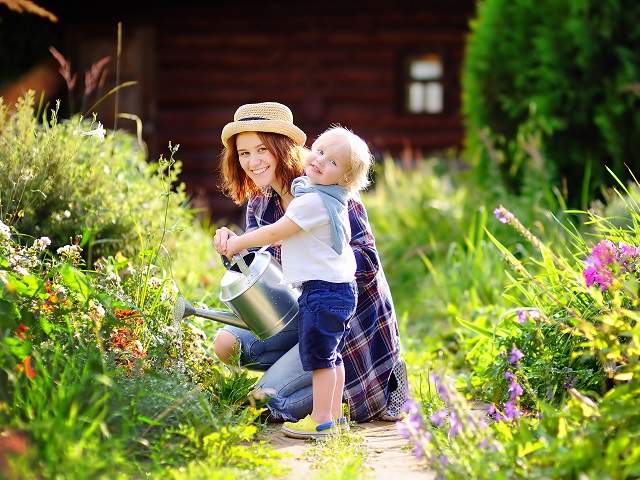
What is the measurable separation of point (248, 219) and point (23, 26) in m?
6.88

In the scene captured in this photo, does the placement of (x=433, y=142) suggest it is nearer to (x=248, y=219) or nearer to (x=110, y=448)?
(x=248, y=219)

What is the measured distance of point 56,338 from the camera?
3.59 meters

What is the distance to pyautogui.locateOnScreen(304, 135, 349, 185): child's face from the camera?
3.61 m

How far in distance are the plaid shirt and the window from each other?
817 cm

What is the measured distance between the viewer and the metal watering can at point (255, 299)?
3721 millimetres

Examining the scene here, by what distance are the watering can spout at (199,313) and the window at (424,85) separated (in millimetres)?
8548

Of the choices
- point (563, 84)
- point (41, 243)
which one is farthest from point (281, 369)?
point (563, 84)

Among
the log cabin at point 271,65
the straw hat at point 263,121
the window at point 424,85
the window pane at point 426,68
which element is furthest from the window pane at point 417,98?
the straw hat at point 263,121

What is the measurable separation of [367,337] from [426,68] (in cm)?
884

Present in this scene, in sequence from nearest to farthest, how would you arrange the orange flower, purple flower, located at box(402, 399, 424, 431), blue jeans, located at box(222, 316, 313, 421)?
purple flower, located at box(402, 399, 424, 431) < the orange flower < blue jeans, located at box(222, 316, 313, 421)

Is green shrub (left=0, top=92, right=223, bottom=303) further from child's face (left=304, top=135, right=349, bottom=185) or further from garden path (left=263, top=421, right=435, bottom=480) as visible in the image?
garden path (left=263, top=421, right=435, bottom=480)

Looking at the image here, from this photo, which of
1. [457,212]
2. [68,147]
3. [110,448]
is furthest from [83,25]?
[110,448]

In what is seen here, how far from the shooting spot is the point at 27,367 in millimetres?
3141

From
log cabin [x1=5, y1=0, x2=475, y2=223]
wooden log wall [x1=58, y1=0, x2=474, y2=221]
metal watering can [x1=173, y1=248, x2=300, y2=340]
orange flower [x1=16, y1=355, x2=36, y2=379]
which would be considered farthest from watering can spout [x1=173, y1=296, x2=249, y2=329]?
wooden log wall [x1=58, y1=0, x2=474, y2=221]
